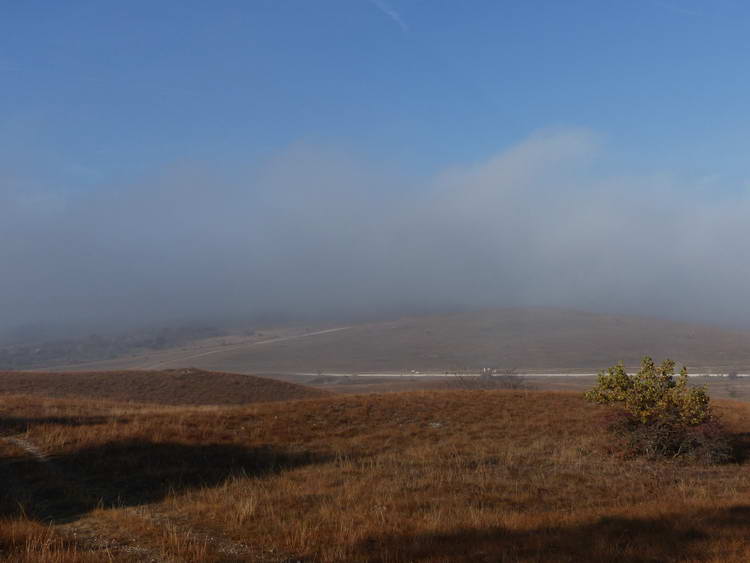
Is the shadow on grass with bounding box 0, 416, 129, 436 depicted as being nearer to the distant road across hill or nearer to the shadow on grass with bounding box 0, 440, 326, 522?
the shadow on grass with bounding box 0, 440, 326, 522

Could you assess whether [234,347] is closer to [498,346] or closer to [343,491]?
[498,346]

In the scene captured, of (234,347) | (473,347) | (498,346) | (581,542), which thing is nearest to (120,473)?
(581,542)

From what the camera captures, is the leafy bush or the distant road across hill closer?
the leafy bush

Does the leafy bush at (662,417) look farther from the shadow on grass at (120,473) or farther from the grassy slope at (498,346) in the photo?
the grassy slope at (498,346)

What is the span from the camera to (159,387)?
1590 inches

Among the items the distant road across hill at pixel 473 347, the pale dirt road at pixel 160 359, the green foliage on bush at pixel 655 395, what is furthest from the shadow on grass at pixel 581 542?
the pale dirt road at pixel 160 359

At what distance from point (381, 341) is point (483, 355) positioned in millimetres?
27376

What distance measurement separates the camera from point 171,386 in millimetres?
40594

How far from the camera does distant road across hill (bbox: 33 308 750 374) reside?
108m

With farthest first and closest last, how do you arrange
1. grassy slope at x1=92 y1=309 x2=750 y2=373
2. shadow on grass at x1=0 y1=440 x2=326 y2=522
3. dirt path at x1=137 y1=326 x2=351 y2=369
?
1. grassy slope at x1=92 y1=309 x2=750 y2=373
2. dirt path at x1=137 y1=326 x2=351 y2=369
3. shadow on grass at x1=0 y1=440 x2=326 y2=522

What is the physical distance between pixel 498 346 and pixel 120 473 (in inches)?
4591

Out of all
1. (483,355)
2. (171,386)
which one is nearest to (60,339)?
(483,355)

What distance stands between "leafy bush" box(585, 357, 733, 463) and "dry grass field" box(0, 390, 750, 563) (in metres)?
0.64

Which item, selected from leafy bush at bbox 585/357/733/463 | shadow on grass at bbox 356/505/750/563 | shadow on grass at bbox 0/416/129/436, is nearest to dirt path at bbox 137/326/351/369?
shadow on grass at bbox 0/416/129/436
